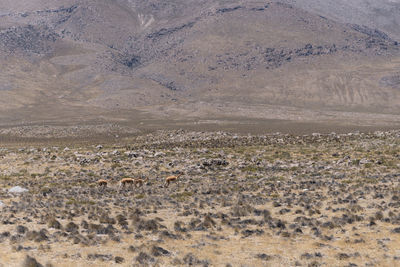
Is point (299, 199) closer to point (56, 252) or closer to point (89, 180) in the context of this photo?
point (56, 252)

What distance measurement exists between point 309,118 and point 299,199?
467 feet

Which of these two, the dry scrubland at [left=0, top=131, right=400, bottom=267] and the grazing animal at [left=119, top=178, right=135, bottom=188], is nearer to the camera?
the dry scrubland at [left=0, top=131, right=400, bottom=267]

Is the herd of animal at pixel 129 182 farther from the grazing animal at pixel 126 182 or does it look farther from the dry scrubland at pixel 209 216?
the dry scrubland at pixel 209 216

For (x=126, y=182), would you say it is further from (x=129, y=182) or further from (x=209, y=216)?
(x=209, y=216)

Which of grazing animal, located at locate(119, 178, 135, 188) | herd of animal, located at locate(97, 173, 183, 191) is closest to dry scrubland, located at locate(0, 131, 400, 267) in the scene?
herd of animal, located at locate(97, 173, 183, 191)

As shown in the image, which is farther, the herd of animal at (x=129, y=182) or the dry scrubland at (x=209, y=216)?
the herd of animal at (x=129, y=182)

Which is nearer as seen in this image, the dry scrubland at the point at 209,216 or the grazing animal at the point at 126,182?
the dry scrubland at the point at 209,216

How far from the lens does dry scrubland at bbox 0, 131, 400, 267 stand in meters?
13.5

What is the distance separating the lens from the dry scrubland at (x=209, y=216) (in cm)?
1347

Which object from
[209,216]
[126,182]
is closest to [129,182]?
[126,182]

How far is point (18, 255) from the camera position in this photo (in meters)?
12.8

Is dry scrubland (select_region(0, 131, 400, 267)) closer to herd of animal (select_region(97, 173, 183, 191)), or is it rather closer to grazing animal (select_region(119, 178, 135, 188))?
herd of animal (select_region(97, 173, 183, 191))

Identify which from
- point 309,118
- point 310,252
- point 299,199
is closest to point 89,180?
point 299,199

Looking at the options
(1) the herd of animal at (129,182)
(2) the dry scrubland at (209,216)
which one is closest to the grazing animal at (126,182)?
(1) the herd of animal at (129,182)
